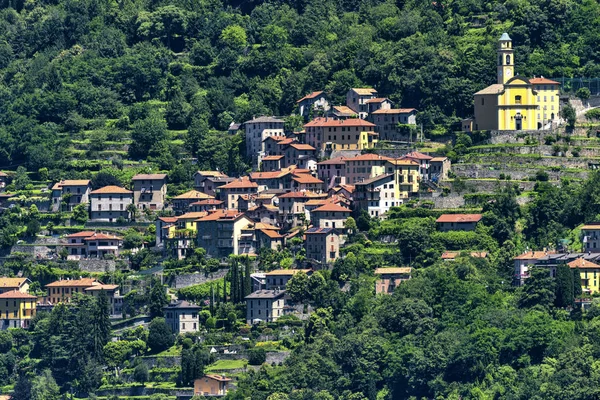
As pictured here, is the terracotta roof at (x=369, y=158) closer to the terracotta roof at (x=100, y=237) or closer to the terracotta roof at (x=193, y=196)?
the terracotta roof at (x=193, y=196)

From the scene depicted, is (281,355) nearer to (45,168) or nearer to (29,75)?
(45,168)

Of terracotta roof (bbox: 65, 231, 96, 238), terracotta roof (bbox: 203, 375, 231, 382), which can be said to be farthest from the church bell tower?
terracotta roof (bbox: 203, 375, 231, 382)

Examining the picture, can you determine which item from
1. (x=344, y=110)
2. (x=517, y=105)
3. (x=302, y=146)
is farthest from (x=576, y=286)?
(x=344, y=110)

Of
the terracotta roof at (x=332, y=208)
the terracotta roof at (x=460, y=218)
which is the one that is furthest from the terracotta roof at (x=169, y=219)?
the terracotta roof at (x=460, y=218)

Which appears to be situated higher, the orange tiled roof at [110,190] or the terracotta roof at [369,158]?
the terracotta roof at [369,158]

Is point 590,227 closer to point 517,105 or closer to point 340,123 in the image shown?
point 517,105
